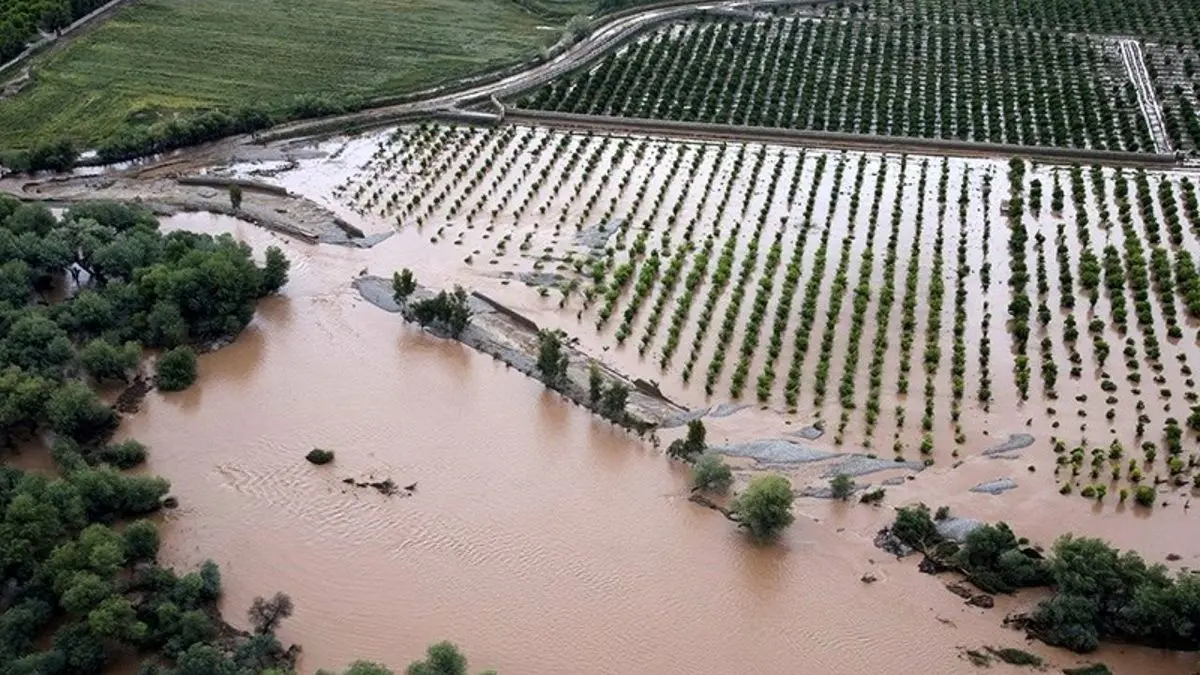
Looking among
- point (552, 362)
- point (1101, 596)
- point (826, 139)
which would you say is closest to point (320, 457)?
point (552, 362)

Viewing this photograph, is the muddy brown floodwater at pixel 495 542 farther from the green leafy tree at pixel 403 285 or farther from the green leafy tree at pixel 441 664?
the green leafy tree at pixel 403 285

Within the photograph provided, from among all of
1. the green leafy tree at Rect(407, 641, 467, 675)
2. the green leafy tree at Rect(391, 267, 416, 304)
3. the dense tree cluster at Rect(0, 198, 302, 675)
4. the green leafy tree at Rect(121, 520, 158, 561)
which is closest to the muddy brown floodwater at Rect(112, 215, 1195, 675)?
the green leafy tree at Rect(121, 520, 158, 561)

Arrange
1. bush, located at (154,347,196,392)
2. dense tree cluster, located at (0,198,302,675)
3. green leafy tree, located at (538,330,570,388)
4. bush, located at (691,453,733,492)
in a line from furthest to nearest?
bush, located at (154,347,196,392), green leafy tree, located at (538,330,570,388), bush, located at (691,453,733,492), dense tree cluster, located at (0,198,302,675)

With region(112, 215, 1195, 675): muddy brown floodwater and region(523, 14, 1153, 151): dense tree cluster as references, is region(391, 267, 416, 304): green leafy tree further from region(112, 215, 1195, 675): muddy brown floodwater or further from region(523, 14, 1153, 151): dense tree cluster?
region(523, 14, 1153, 151): dense tree cluster

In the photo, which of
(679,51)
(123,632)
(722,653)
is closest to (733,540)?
(722,653)

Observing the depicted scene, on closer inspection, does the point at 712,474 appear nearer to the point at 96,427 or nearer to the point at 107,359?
the point at 96,427

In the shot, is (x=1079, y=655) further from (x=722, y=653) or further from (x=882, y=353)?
(x=882, y=353)
